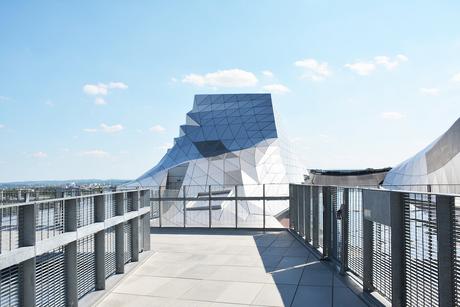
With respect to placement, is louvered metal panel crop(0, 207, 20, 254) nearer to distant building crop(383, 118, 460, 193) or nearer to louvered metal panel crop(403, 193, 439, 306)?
louvered metal panel crop(403, 193, 439, 306)

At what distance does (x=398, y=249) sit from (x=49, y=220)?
16.0 ft

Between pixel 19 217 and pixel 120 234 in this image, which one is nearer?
pixel 19 217

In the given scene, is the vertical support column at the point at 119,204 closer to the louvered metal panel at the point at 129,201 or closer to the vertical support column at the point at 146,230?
the louvered metal panel at the point at 129,201

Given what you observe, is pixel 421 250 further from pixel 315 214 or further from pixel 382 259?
pixel 315 214

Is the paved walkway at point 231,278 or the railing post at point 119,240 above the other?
the railing post at point 119,240

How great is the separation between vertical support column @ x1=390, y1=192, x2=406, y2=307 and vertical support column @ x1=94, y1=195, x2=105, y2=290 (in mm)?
4905


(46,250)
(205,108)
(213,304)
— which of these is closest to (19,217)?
(46,250)

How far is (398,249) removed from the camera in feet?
18.6

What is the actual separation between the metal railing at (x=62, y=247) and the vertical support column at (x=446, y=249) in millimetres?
4729

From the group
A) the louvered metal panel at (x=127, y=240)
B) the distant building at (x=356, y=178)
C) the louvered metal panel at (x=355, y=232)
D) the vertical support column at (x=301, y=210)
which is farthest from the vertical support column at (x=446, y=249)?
the distant building at (x=356, y=178)

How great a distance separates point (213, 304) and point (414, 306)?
311 cm

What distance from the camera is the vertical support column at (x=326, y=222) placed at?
9750 millimetres

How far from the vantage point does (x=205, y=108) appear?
5072 cm

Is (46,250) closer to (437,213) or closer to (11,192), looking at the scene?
(437,213)
